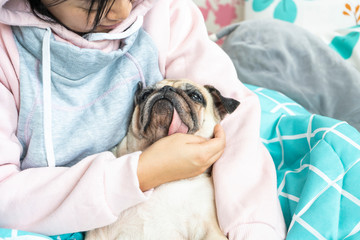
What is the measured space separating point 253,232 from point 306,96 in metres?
0.77

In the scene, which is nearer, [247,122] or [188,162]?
[188,162]

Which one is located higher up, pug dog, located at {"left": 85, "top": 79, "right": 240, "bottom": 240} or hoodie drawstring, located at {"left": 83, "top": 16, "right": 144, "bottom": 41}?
hoodie drawstring, located at {"left": 83, "top": 16, "right": 144, "bottom": 41}

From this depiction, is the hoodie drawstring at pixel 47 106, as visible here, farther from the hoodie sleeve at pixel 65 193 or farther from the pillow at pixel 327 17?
the pillow at pixel 327 17

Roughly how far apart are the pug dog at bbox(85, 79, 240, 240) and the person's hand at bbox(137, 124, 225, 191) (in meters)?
0.06

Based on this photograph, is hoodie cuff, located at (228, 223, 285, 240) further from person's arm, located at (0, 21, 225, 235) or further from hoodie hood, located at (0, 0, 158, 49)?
hoodie hood, located at (0, 0, 158, 49)

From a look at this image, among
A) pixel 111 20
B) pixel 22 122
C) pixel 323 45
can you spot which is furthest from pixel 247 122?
pixel 323 45

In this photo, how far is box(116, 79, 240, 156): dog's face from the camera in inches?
36.3

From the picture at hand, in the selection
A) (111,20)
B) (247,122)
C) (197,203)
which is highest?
(111,20)

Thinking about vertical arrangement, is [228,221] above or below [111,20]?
below

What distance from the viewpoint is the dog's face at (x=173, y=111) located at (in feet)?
3.02

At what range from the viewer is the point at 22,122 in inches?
33.3

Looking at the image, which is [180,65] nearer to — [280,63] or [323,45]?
[280,63]

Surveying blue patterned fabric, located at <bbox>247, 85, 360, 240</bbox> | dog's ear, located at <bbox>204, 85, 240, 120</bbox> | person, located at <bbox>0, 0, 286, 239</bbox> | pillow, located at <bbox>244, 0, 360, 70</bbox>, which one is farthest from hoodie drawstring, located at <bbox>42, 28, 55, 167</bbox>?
pillow, located at <bbox>244, 0, 360, 70</bbox>

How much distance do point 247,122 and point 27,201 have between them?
1.80 ft
